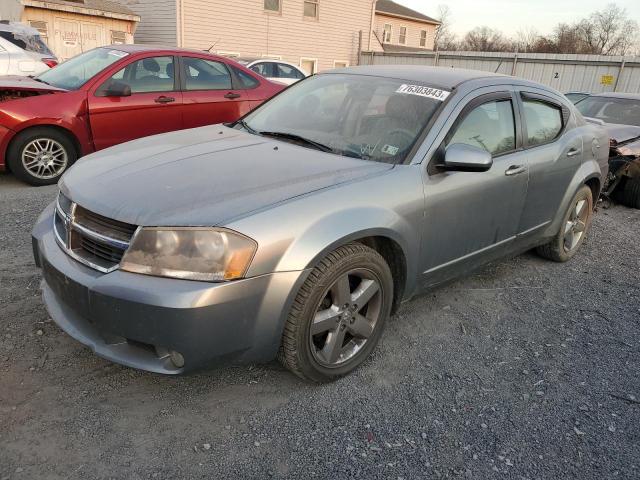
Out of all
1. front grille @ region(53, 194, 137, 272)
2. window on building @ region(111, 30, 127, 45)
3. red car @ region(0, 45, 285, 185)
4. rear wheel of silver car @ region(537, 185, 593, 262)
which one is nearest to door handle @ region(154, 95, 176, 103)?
red car @ region(0, 45, 285, 185)

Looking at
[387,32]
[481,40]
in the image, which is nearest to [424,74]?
[387,32]

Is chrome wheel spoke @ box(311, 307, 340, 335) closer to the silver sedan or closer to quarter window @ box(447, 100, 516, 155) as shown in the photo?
the silver sedan

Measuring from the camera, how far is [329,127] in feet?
11.3

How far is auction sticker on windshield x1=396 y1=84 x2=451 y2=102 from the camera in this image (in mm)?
3330

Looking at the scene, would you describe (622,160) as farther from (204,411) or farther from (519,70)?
(519,70)

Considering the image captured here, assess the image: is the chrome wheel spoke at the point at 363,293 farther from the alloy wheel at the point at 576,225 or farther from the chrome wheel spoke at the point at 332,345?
the alloy wheel at the point at 576,225

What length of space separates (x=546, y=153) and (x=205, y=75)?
4554mm

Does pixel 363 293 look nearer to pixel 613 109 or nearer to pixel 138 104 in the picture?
pixel 138 104

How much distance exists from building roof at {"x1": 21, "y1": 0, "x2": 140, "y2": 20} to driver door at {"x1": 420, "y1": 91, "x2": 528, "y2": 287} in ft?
52.6

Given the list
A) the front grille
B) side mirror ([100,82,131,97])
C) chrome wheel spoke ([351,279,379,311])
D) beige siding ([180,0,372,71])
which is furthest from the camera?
beige siding ([180,0,372,71])

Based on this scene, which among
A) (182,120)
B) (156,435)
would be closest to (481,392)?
(156,435)

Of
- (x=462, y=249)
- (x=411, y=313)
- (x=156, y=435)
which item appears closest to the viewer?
(x=156, y=435)

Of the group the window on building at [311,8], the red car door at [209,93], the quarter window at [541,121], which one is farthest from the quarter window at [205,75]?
the window on building at [311,8]

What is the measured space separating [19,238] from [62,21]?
Result: 14413mm
